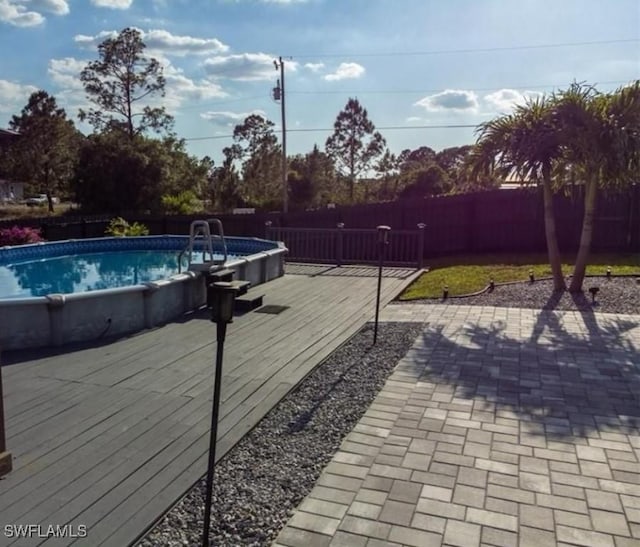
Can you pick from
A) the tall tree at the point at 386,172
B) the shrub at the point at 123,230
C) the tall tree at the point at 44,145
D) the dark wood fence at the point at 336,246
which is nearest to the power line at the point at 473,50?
the dark wood fence at the point at 336,246

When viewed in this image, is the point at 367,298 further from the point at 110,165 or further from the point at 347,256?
the point at 110,165

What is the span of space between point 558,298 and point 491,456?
15.6 feet

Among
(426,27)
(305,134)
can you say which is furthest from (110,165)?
(426,27)

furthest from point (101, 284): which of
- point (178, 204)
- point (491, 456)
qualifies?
point (178, 204)

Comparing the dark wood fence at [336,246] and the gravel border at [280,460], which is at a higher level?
the dark wood fence at [336,246]

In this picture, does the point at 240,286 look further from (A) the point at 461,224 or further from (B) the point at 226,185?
(B) the point at 226,185

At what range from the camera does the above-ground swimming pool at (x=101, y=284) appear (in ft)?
16.1

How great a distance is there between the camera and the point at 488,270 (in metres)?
9.97

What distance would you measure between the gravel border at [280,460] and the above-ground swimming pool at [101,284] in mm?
2385

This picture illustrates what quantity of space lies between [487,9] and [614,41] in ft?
21.6

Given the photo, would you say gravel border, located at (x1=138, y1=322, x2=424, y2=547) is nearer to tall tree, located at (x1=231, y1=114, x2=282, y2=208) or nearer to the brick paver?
the brick paver

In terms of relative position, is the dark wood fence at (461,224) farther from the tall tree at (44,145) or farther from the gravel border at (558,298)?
the tall tree at (44,145)

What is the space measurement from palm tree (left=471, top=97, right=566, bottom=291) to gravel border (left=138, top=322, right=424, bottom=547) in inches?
166

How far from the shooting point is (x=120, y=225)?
14.4m
